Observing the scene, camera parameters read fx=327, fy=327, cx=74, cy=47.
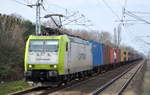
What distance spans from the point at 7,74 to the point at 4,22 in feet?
33.0

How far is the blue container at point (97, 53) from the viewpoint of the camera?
31211 millimetres

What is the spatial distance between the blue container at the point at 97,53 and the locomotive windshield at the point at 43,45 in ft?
37.4

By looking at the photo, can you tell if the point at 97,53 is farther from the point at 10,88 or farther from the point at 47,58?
the point at 10,88

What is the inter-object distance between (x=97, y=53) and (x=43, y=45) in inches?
604

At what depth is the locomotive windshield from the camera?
61.5 feet

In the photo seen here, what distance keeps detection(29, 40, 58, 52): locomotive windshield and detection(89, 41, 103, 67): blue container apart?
37.4 ft

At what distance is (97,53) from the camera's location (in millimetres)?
33688

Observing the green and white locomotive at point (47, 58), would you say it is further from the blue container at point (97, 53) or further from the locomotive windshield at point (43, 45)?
the blue container at point (97, 53)

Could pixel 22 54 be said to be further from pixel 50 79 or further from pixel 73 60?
pixel 50 79

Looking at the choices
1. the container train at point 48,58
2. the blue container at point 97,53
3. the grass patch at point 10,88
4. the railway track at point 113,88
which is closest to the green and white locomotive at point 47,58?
the container train at point 48,58

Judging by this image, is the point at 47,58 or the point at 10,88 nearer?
the point at 47,58

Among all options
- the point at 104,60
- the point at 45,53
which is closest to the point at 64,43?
the point at 45,53

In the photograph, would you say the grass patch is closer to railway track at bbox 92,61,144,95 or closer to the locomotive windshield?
the locomotive windshield

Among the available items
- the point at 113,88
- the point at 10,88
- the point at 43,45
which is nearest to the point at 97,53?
the point at 113,88
